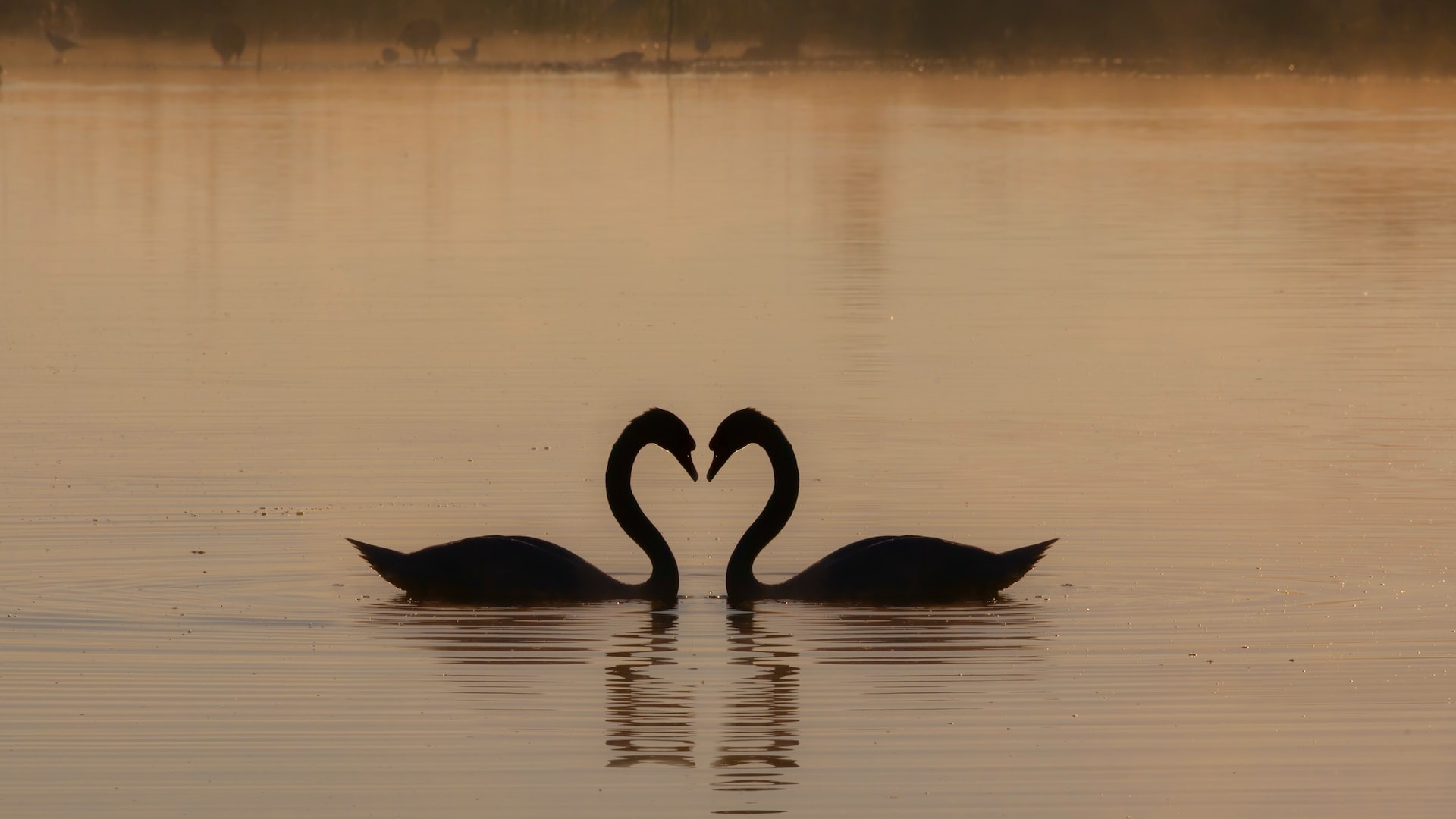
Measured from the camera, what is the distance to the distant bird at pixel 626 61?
329 ft

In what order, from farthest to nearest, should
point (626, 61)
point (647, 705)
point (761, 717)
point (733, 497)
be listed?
point (626, 61)
point (733, 497)
point (647, 705)
point (761, 717)

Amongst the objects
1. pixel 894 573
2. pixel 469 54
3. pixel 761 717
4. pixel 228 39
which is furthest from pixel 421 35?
pixel 761 717

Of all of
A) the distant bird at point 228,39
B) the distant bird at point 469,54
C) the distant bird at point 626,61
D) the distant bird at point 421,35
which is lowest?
the distant bird at point 626,61

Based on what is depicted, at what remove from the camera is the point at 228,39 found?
Answer: 10681 cm

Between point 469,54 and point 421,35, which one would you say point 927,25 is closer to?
point 469,54

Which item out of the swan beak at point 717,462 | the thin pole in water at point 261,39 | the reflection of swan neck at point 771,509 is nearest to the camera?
the reflection of swan neck at point 771,509

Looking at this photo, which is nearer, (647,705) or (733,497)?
(647,705)

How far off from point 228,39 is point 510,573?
97.1 meters

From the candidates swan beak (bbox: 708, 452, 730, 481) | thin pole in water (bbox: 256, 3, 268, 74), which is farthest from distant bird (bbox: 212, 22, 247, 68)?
swan beak (bbox: 708, 452, 730, 481)

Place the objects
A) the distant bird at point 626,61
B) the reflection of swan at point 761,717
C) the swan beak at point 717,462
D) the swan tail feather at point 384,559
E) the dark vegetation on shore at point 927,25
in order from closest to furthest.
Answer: the reflection of swan at point 761,717 → the swan tail feather at point 384,559 → the swan beak at point 717,462 → the dark vegetation on shore at point 927,25 → the distant bird at point 626,61

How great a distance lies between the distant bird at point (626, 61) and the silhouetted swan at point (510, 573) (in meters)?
Answer: 87.8

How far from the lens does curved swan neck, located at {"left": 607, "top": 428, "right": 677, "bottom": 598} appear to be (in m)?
12.4

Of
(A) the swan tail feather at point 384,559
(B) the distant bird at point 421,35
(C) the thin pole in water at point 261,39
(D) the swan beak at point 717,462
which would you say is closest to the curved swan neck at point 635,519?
(D) the swan beak at point 717,462

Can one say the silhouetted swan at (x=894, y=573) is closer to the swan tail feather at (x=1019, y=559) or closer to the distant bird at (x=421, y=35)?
the swan tail feather at (x=1019, y=559)
